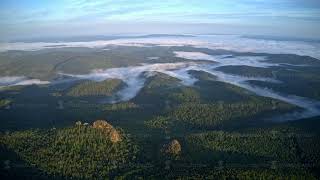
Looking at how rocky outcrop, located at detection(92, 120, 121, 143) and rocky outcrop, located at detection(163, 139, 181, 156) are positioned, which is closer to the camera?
rocky outcrop, located at detection(163, 139, 181, 156)

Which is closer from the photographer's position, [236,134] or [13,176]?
[13,176]

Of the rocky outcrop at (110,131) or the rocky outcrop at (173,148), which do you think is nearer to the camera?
the rocky outcrop at (173,148)

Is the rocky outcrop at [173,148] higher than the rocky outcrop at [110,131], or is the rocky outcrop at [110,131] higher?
the rocky outcrop at [110,131]

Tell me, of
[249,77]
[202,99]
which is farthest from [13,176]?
[249,77]

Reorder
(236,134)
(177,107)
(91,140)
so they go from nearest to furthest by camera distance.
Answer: (91,140) < (236,134) < (177,107)

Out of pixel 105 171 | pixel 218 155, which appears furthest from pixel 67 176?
pixel 218 155

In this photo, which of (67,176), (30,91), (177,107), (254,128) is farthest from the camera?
(30,91)

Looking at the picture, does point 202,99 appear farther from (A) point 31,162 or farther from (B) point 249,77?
(A) point 31,162

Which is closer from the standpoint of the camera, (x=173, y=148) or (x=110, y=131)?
(x=173, y=148)

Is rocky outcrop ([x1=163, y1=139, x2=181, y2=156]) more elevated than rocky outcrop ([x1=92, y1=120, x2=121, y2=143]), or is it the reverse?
rocky outcrop ([x1=92, y1=120, x2=121, y2=143])

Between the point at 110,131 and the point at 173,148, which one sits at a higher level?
the point at 110,131
